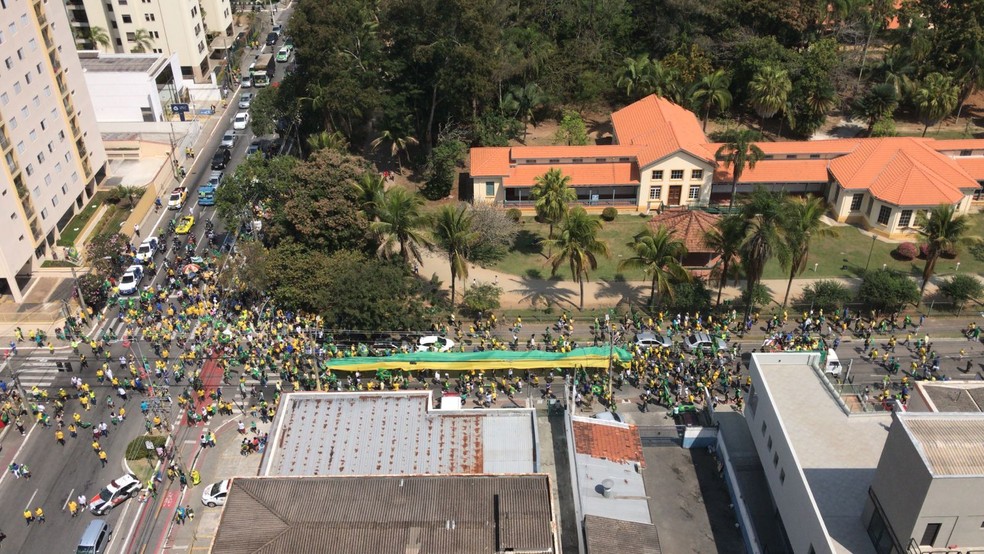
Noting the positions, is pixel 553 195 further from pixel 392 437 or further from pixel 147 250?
pixel 147 250

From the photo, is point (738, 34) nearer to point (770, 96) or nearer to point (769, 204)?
point (770, 96)

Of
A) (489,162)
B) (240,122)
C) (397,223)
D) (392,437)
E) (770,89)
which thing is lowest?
(240,122)

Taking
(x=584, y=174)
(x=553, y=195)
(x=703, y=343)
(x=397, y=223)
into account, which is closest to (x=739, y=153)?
(x=584, y=174)

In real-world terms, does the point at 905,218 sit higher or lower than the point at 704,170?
lower

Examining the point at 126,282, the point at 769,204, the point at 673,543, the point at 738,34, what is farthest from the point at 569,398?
the point at 738,34

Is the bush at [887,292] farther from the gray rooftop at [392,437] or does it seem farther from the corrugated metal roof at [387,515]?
the corrugated metal roof at [387,515]

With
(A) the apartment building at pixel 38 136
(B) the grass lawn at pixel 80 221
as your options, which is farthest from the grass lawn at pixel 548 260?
(A) the apartment building at pixel 38 136
